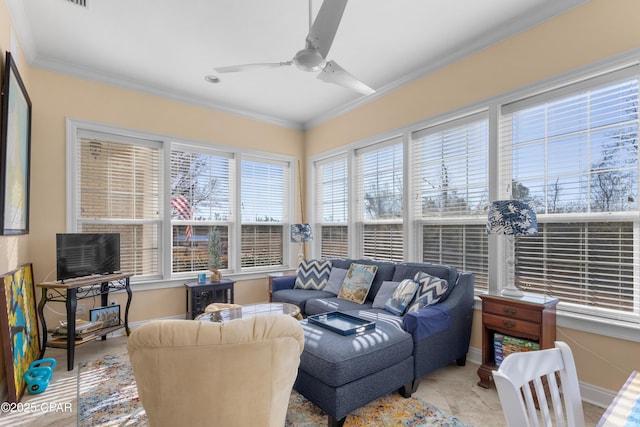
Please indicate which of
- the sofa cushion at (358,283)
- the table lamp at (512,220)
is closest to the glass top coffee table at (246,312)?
the sofa cushion at (358,283)

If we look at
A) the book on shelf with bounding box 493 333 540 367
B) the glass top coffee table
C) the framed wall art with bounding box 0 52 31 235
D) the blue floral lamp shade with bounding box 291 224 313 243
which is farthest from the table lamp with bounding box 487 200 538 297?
the framed wall art with bounding box 0 52 31 235

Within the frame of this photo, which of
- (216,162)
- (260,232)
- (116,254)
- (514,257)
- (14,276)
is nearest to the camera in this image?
(14,276)

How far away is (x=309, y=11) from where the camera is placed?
8.28 feet

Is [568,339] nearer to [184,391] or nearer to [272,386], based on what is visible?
[272,386]

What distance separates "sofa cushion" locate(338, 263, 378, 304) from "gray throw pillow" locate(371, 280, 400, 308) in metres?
0.20

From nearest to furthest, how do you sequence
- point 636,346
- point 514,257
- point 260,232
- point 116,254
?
1. point 636,346
2. point 514,257
3. point 116,254
4. point 260,232

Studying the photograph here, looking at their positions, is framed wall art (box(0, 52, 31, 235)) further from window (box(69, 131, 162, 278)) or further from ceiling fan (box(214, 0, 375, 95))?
ceiling fan (box(214, 0, 375, 95))

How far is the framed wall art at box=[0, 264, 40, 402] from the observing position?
7.73ft

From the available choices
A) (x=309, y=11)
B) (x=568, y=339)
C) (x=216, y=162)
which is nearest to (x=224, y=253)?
(x=216, y=162)

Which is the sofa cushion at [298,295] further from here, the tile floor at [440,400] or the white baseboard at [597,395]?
the white baseboard at [597,395]

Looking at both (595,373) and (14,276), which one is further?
(14,276)

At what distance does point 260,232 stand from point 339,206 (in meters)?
1.35

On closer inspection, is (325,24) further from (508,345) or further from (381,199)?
(508,345)

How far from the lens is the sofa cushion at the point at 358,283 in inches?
141
